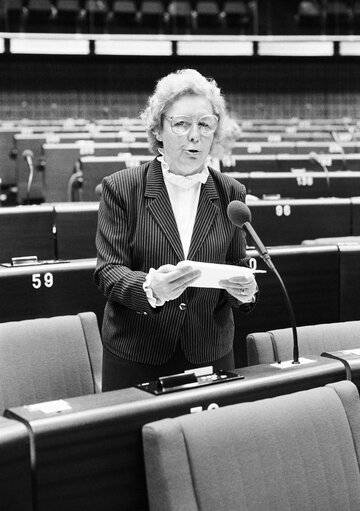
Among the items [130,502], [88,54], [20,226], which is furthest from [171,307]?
[88,54]

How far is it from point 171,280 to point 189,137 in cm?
44

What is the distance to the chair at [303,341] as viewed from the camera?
2.23 m

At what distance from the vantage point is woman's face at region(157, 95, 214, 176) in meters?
2.05

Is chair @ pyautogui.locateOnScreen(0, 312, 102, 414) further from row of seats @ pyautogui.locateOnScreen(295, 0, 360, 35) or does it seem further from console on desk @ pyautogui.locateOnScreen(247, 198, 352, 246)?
row of seats @ pyautogui.locateOnScreen(295, 0, 360, 35)

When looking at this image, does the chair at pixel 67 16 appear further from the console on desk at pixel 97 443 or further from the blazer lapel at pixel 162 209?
the console on desk at pixel 97 443

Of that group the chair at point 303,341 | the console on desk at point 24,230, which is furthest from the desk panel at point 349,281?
the console on desk at point 24,230

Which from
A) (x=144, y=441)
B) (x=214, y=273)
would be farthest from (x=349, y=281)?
(x=144, y=441)

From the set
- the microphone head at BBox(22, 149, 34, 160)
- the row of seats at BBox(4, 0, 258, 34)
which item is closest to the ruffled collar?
the microphone head at BBox(22, 149, 34, 160)

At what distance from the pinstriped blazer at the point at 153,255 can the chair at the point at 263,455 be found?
48 cm

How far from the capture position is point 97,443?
144cm

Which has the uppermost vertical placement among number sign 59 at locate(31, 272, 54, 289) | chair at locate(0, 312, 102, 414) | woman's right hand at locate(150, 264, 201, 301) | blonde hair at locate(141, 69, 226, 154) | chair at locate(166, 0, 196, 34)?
chair at locate(166, 0, 196, 34)

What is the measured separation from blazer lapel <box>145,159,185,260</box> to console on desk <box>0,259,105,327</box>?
1.11m

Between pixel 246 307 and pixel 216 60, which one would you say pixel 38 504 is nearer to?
pixel 246 307

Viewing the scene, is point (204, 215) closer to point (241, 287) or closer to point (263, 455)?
point (241, 287)
